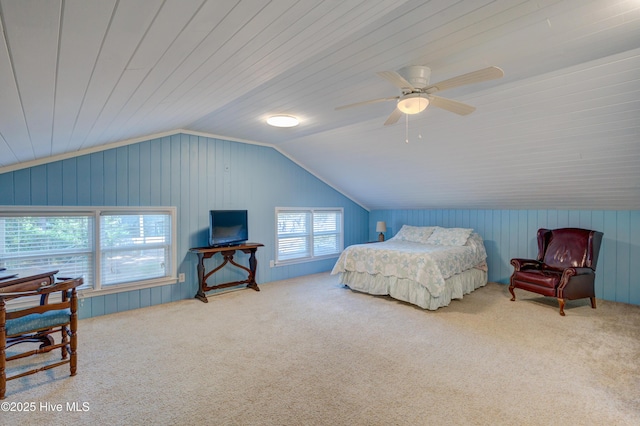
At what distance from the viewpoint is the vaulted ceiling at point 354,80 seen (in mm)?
1261

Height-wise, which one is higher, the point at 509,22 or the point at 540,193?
the point at 509,22

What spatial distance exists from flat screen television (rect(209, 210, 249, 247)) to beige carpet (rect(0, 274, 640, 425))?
113 centimetres

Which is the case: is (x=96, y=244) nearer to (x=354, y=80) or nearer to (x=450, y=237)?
(x=354, y=80)

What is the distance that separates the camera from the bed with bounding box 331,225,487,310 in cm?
410

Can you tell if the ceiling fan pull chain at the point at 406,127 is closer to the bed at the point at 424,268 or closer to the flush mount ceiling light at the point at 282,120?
the flush mount ceiling light at the point at 282,120

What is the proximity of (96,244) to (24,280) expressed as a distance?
1433 millimetres

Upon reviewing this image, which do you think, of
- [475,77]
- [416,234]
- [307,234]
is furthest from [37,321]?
[416,234]

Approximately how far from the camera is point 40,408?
83.1 inches

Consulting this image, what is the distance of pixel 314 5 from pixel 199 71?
3.05 feet

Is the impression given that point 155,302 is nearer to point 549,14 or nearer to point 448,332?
point 448,332

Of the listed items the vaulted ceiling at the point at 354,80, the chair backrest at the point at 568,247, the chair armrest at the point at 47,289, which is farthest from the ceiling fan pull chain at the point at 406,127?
the chair armrest at the point at 47,289

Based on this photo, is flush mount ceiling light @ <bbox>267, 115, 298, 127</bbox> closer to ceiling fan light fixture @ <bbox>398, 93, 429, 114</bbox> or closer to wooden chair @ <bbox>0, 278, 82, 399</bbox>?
ceiling fan light fixture @ <bbox>398, 93, 429, 114</bbox>

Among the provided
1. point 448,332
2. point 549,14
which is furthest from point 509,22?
point 448,332

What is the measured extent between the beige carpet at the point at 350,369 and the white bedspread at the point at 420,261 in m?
0.47
